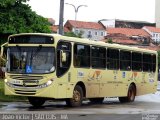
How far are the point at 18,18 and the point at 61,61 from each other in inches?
514

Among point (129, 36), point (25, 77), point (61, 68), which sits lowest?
point (25, 77)

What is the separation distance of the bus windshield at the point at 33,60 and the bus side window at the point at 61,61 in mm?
298

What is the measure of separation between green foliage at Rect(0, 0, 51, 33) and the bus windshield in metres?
11.7

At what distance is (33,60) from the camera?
20.6 m

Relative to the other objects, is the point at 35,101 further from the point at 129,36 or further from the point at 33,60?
the point at 129,36

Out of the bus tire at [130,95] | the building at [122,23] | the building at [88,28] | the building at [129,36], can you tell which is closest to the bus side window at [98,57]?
the bus tire at [130,95]

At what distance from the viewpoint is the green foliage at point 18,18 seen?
3272cm

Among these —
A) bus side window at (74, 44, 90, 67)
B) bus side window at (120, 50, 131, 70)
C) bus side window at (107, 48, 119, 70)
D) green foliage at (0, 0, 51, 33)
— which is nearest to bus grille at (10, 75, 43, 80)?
bus side window at (74, 44, 90, 67)

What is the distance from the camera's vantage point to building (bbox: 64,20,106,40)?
151 m

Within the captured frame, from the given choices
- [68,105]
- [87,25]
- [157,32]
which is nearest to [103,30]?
[87,25]

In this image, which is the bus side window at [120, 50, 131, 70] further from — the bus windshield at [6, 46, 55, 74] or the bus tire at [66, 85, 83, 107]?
the bus windshield at [6, 46, 55, 74]

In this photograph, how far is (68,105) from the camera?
2245 centimetres

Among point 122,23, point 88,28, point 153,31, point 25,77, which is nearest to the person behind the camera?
point 25,77

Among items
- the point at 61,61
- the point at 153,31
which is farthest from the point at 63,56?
the point at 153,31
